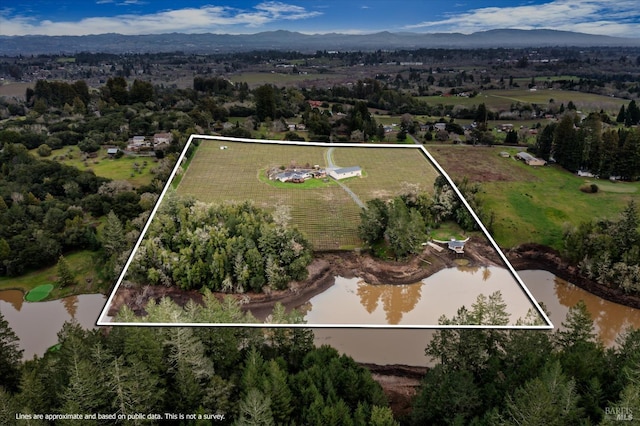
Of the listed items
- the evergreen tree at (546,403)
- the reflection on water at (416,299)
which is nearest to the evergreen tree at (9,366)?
the reflection on water at (416,299)

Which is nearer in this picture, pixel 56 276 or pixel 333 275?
pixel 333 275

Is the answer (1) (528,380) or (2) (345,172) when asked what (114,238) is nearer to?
(2) (345,172)

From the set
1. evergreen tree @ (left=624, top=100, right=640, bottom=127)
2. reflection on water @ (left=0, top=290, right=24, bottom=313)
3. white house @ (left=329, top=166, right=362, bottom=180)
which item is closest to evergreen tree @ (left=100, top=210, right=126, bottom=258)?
reflection on water @ (left=0, top=290, right=24, bottom=313)

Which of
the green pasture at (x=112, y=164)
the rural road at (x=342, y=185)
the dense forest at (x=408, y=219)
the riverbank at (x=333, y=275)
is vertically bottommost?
the green pasture at (x=112, y=164)

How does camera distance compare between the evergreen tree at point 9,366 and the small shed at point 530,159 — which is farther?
the small shed at point 530,159

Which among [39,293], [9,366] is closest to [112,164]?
[39,293]

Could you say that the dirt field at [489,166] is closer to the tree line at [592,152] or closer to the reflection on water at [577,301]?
the tree line at [592,152]
